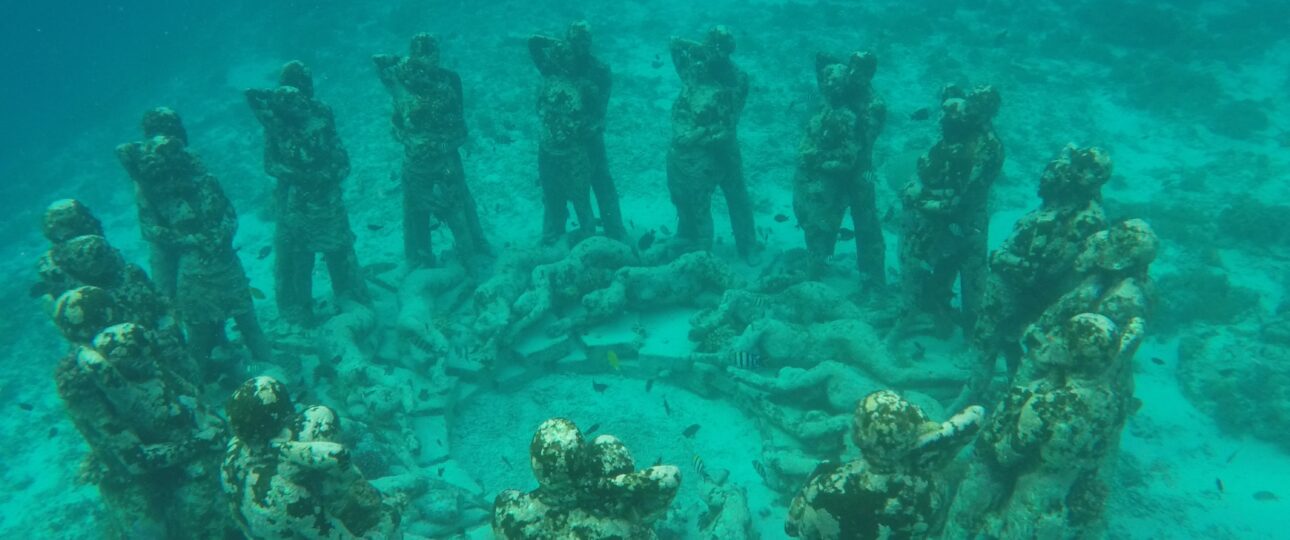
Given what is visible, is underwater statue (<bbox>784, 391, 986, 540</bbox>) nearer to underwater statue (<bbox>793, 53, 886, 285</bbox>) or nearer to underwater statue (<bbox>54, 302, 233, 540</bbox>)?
underwater statue (<bbox>54, 302, 233, 540</bbox>)

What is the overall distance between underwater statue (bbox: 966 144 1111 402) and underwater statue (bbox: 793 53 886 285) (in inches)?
119

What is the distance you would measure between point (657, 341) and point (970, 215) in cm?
473

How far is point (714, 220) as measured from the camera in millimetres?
14734

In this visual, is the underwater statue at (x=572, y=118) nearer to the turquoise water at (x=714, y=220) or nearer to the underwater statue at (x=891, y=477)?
the turquoise water at (x=714, y=220)

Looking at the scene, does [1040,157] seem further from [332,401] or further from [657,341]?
[332,401]

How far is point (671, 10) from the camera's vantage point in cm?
2977

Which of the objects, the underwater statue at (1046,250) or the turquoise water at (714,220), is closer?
the underwater statue at (1046,250)

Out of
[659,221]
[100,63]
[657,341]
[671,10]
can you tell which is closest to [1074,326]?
[657,341]

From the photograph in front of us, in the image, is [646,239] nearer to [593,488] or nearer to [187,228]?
[187,228]

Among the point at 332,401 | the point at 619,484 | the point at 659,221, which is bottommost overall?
the point at 619,484

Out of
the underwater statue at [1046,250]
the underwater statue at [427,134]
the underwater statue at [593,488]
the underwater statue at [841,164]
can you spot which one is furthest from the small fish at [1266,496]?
the underwater statue at [427,134]

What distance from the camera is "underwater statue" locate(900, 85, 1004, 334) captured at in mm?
8328

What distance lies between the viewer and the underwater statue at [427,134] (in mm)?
10750

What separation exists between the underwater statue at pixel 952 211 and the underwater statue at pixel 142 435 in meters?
8.10
